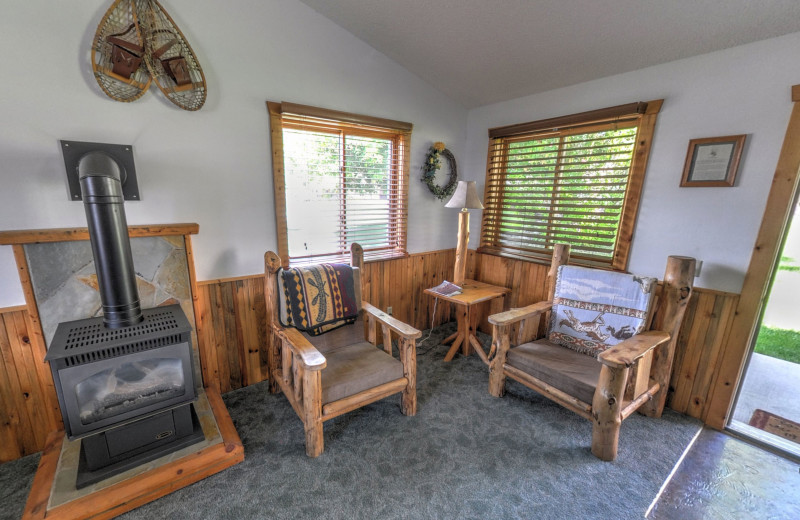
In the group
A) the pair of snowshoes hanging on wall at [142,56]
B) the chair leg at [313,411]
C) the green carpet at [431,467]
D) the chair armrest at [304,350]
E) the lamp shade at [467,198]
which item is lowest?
the green carpet at [431,467]

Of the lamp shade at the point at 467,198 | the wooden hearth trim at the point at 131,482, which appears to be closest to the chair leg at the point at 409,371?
the wooden hearth trim at the point at 131,482

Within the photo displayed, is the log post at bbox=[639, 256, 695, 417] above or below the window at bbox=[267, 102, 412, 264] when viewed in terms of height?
below

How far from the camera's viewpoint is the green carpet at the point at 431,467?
148 cm

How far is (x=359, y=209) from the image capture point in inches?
109

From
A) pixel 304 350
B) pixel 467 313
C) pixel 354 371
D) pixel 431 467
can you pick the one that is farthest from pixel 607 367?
pixel 304 350

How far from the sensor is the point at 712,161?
1.94 m

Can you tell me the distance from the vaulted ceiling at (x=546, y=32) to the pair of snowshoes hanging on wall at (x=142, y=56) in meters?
0.90

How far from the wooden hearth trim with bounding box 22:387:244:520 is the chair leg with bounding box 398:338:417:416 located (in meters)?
0.96

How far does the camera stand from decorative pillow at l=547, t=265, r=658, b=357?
2.09m

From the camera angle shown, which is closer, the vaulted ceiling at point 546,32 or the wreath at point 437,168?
the vaulted ceiling at point 546,32

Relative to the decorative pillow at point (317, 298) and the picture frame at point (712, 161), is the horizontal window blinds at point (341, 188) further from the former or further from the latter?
the picture frame at point (712, 161)

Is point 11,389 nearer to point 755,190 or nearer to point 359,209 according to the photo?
point 359,209

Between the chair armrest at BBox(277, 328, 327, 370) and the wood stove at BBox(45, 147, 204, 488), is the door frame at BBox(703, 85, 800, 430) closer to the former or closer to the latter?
the chair armrest at BBox(277, 328, 327, 370)

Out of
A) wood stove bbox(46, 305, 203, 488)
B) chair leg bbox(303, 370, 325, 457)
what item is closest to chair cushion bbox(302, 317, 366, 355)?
chair leg bbox(303, 370, 325, 457)
